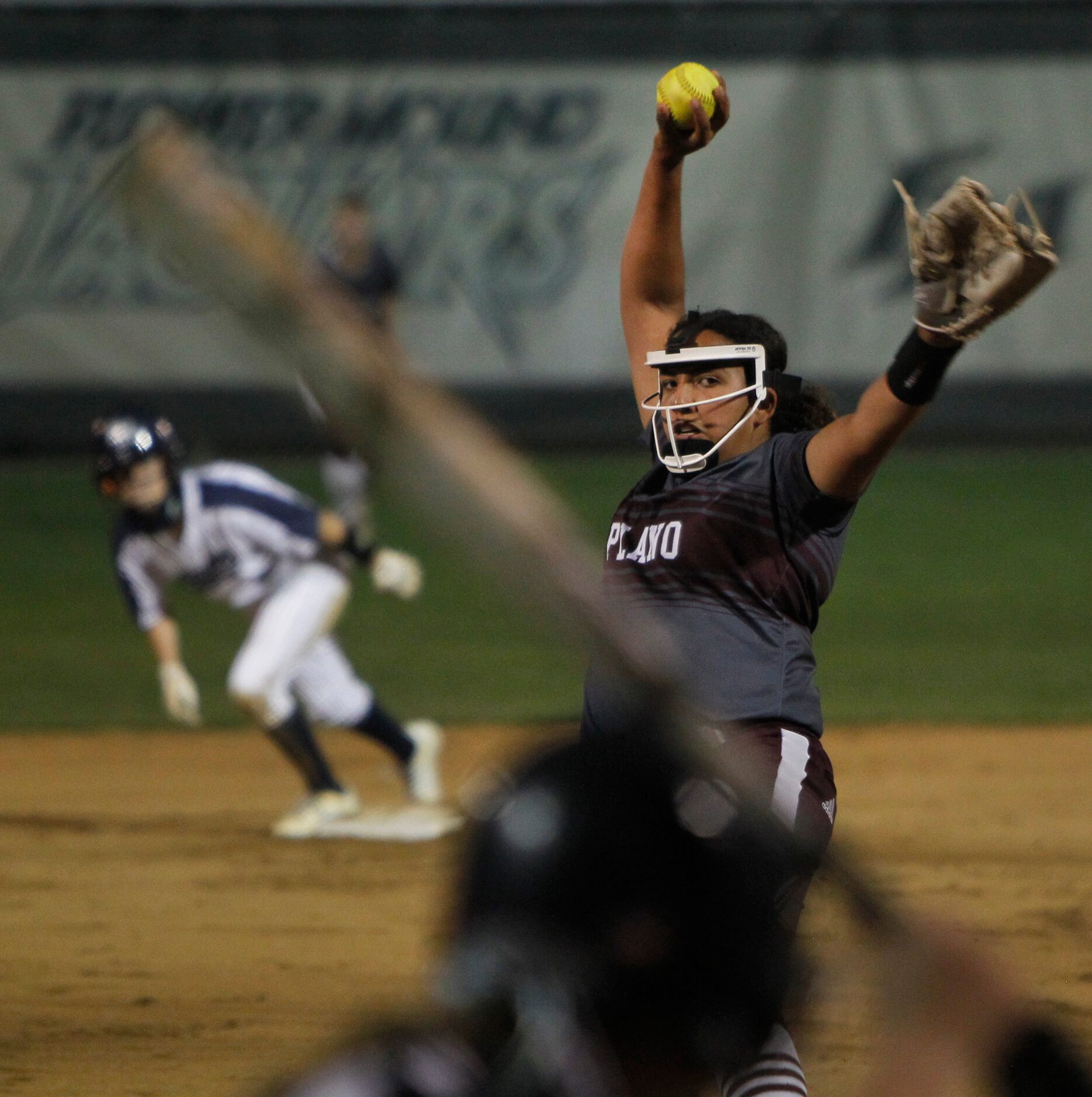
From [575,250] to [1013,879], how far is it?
36.1 ft

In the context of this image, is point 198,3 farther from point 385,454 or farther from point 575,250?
point 385,454

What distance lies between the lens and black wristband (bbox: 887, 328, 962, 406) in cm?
282

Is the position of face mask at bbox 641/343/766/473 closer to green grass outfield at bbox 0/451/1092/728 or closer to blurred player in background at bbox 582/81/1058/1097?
blurred player in background at bbox 582/81/1058/1097

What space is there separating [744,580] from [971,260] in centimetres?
90

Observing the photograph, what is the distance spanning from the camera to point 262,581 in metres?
7.19

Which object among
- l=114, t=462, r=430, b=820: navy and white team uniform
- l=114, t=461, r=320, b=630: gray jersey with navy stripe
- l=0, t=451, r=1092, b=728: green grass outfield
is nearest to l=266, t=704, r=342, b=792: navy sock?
l=114, t=462, r=430, b=820: navy and white team uniform

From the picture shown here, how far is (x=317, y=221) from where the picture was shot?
53.2ft

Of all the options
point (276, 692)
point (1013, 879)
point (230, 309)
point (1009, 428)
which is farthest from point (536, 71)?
point (230, 309)

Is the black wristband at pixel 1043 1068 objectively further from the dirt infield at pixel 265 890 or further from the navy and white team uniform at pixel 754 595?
the dirt infield at pixel 265 890

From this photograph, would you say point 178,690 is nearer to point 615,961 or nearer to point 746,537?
point 746,537

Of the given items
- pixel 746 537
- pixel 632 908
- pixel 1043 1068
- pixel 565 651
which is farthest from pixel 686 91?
pixel 565 651

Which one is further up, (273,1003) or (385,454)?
(385,454)

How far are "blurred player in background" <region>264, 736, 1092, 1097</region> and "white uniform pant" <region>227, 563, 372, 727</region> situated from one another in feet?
16.5

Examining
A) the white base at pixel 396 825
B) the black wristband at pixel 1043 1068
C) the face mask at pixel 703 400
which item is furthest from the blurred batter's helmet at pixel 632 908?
the white base at pixel 396 825
